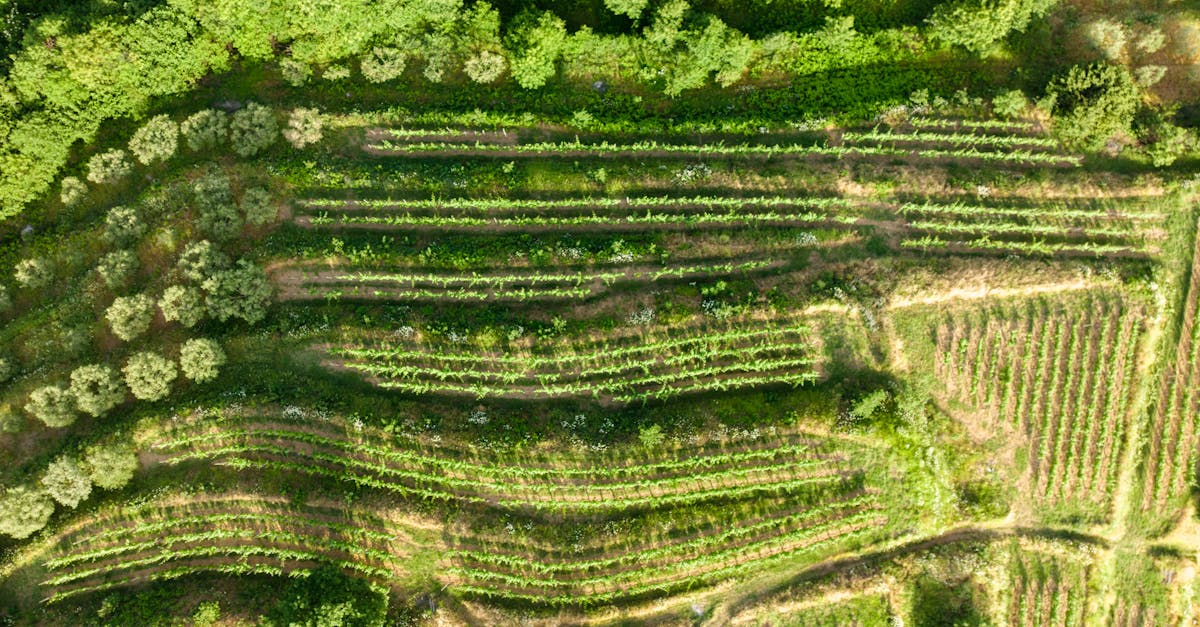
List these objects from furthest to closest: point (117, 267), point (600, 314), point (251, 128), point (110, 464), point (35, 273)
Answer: point (251, 128)
point (35, 273)
point (600, 314)
point (117, 267)
point (110, 464)

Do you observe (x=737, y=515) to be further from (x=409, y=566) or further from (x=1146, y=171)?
(x=1146, y=171)

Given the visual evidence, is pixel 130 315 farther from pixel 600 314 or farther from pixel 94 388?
pixel 600 314

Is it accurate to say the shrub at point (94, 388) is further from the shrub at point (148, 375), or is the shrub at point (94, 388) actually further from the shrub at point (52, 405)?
the shrub at point (148, 375)

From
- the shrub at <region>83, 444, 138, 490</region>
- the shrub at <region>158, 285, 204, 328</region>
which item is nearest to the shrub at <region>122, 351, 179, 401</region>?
the shrub at <region>158, 285, 204, 328</region>

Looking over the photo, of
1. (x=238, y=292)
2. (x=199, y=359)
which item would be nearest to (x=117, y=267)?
(x=238, y=292)

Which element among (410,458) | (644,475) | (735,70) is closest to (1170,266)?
(735,70)
